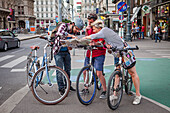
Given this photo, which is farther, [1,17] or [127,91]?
[1,17]

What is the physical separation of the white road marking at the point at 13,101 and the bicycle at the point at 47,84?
50 cm

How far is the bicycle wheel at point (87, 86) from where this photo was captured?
4.65 metres

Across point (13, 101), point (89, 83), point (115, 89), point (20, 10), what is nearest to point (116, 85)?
point (115, 89)

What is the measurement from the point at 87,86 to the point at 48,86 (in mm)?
906

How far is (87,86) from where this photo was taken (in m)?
4.80

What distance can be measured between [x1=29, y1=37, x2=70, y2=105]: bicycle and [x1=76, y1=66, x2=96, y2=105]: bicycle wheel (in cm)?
31

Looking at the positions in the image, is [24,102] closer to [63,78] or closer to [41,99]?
[41,99]

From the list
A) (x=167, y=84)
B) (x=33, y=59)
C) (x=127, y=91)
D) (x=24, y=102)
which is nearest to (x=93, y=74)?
(x=127, y=91)

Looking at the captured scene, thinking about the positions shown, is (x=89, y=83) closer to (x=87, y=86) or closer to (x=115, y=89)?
(x=87, y=86)

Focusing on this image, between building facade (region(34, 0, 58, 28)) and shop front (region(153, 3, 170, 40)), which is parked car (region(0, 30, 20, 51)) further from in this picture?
building facade (region(34, 0, 58, 28))

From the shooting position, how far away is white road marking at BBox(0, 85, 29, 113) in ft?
14.7

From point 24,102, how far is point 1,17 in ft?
203

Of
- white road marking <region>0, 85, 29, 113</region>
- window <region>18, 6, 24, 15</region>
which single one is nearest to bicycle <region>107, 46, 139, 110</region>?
white road marking <region>0, 85, 29, 113</region>

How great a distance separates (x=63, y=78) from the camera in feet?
16.3
